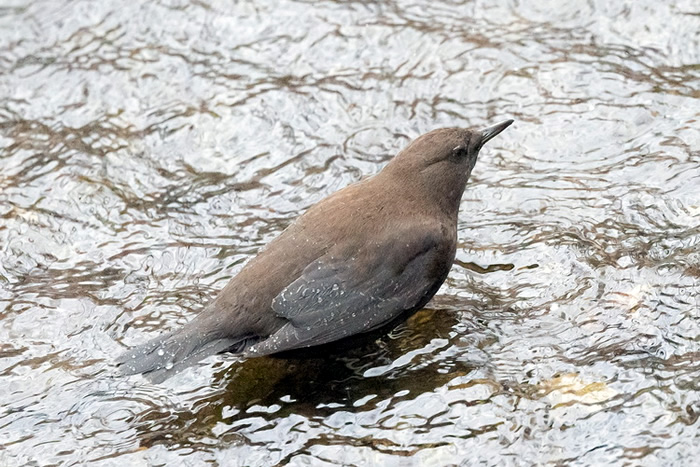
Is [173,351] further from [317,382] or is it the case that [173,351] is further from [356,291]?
[356,291]

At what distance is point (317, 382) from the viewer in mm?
4383

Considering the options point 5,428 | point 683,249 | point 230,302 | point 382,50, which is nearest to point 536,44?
point 382,50

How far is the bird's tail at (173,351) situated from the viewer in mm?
4156

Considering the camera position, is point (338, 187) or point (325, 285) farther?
point (338, 187)

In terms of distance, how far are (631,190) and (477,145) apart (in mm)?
943

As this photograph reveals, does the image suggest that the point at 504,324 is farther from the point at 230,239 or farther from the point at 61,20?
the point at 61,20

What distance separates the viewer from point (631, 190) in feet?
17.6

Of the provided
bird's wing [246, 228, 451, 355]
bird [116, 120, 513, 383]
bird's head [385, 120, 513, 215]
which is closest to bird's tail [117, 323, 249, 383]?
bird [116, 120, 513, 383]

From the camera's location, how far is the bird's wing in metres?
4.23

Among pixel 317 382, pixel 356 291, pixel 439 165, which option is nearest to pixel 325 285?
pixel 356 291

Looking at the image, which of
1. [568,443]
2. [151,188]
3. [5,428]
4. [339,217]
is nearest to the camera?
[568,443]

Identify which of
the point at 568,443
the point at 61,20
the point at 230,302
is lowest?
the point at 568,443

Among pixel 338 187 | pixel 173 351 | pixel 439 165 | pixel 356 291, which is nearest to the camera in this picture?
pixel 173 351

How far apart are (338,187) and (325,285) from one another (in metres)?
1.66
